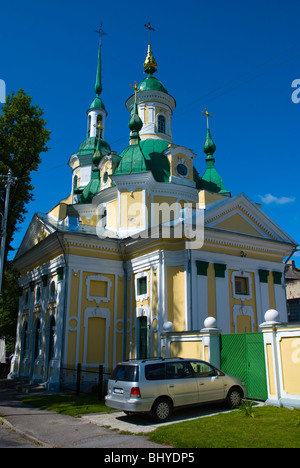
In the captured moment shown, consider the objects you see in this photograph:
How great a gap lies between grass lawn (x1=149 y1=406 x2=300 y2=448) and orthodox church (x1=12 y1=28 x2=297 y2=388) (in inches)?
233

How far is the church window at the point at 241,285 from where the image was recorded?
751 inches

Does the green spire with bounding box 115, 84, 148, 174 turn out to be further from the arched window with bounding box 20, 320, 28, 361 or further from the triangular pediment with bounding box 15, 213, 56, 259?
the arched window with bounding box 20, 320, 28, 361

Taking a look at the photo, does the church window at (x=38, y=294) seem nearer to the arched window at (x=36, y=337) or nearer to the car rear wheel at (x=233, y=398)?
the arched window at (x=36, y=337)

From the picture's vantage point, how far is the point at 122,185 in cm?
2244

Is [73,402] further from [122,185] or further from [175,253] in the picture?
[122,185]

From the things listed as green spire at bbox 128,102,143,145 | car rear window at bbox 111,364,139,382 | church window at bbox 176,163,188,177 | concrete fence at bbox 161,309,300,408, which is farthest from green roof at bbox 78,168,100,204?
concrete fence at bbox 161,309,300,408

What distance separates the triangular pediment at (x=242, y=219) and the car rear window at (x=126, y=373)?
904 cm

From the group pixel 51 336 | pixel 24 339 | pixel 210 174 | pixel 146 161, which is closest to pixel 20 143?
pixel 146 161

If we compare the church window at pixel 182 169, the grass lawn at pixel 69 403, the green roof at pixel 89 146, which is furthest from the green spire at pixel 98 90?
the grass lawn at pixel 69 403

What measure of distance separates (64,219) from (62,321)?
18.7ft

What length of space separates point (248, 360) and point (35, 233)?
1497 cm

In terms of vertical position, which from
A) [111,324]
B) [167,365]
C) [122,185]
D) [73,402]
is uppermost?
[122,185]

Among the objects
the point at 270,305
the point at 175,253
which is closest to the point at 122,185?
the point at 175,253

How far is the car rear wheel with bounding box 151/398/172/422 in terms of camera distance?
983cm
